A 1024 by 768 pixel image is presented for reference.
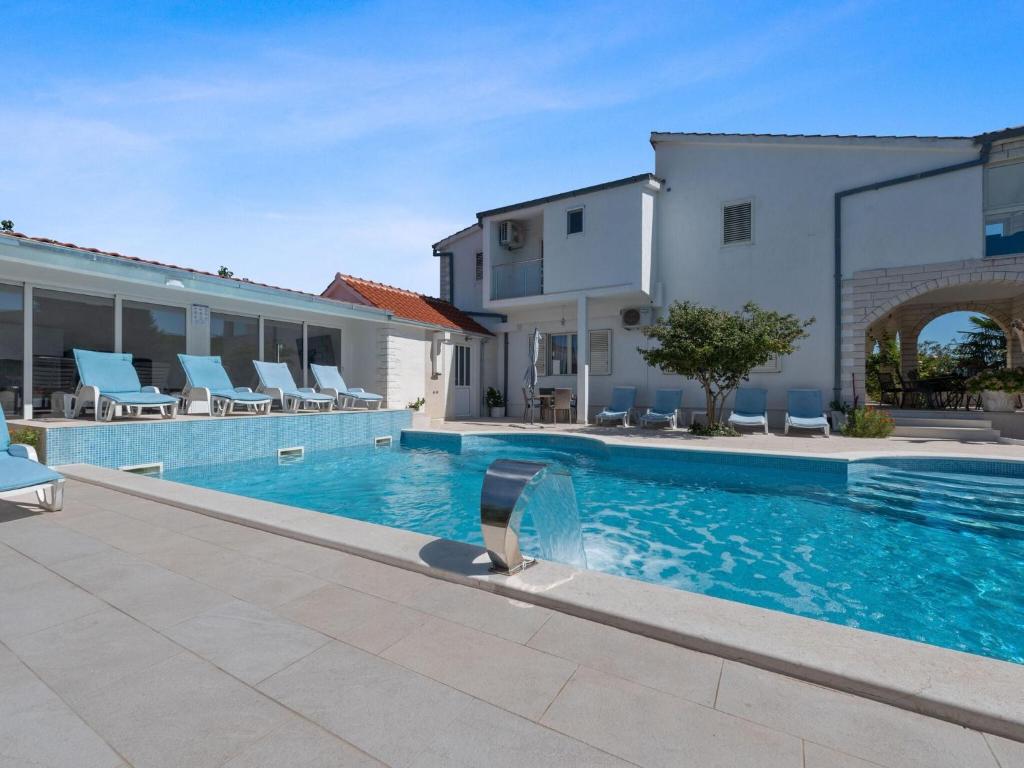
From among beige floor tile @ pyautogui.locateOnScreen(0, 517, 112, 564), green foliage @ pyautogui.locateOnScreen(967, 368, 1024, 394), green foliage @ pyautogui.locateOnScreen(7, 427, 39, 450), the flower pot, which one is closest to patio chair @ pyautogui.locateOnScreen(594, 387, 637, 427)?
green foliage @ pyautogui.locateOnScreen(967, 368, 1024, 394)

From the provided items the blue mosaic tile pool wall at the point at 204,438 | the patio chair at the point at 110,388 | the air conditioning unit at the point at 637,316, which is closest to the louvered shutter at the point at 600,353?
the air conditioning unit at the point at 637,316

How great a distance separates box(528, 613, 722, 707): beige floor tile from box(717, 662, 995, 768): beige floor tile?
0.08 m

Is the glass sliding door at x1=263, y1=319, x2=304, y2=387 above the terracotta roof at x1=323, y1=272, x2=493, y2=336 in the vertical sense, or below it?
below

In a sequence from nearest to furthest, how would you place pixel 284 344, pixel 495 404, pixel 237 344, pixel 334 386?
pixel 237 344
pixel 334 386
pixel 284 344
pixel 495 404

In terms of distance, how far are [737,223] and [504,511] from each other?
12900 mm

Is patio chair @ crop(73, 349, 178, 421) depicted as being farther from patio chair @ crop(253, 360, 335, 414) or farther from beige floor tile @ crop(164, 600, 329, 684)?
beige floor tile @ crop(164, 600, 329, 684)

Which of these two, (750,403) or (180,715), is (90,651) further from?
(750,403)

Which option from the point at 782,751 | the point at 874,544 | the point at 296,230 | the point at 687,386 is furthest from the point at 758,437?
the point at 296,230

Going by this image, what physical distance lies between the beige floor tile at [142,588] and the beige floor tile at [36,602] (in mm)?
72

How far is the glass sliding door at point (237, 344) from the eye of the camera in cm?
1066

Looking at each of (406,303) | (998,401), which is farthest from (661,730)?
(406,303)

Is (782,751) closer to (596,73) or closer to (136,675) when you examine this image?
(136,675)

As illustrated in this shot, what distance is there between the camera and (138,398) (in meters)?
7.86

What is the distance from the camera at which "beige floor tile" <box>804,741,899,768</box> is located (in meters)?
1.50
